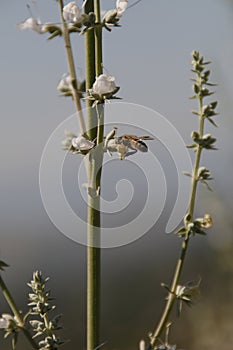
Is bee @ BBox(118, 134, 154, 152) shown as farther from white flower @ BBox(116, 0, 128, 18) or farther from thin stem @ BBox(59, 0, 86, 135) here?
white flower @ BBox(116, 0, 128, 18)

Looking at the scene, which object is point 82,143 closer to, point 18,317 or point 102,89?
point 102,89

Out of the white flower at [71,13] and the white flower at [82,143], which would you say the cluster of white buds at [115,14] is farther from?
the white flower at [82,143]

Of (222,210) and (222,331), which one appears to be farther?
(222,331)

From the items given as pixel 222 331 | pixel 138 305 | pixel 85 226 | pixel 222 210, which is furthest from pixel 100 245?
pixel 138 305

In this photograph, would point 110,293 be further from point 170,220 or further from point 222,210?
point 170,220

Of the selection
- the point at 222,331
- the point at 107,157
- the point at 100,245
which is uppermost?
the point at 107,157

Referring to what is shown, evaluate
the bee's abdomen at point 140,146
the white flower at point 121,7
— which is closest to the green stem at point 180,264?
the bee's abdomen at point 140,146
